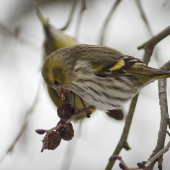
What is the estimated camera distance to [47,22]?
247 cm

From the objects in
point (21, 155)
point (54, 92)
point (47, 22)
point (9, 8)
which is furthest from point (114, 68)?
point (9, 8)

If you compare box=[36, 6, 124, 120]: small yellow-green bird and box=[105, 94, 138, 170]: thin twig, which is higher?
box=[36, 6, 124, 120]: small yellow-green bird

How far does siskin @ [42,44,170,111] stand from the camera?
2195 mm

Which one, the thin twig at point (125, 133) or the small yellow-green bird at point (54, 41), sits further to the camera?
the small yellow-green bird at point (54, 41)

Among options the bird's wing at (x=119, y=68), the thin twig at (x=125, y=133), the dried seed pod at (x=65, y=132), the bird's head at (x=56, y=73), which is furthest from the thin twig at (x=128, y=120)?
the bird's head at (x=56, y=73)

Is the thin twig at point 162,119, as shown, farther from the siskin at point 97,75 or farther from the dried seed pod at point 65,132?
the dried seed pod at point 65,132

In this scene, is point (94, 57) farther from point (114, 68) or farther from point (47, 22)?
point (47, 22)

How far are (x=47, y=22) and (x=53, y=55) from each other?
Answer: 0.38m

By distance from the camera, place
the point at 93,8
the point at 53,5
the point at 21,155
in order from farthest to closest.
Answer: the point at 53,5 → the point at 93,8 → the point at 21,155

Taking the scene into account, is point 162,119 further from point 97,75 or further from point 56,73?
point 56,73

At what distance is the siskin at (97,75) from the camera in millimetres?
2195

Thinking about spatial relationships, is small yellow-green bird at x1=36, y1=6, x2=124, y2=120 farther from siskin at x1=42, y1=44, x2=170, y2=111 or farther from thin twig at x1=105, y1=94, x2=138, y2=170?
thin twig at x1=105, y1=94, x2=138, y2=170

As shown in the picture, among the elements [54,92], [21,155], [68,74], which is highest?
[68,74]

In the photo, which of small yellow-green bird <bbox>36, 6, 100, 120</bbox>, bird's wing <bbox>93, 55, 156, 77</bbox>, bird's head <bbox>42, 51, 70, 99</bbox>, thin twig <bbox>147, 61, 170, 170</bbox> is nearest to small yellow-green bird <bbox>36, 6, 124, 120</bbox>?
small yellow-green bird <bbox>36, 6, 100, 120</bbox>
